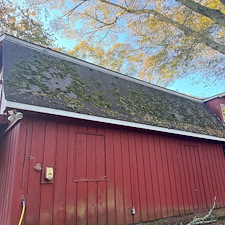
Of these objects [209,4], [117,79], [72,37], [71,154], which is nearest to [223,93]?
[209,4]

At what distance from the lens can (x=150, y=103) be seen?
6.73 meters

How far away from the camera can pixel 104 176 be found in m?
4.60

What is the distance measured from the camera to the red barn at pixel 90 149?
147 inches

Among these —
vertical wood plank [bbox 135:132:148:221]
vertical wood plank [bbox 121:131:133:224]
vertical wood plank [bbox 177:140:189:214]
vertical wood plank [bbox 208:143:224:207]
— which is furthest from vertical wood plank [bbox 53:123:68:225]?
vertical wood plank [bbox 208:143:224:207]

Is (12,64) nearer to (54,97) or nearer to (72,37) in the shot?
(54,97)

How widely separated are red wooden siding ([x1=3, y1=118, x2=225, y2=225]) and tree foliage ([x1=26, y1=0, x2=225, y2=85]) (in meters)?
4.03

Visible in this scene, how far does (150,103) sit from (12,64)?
426cm

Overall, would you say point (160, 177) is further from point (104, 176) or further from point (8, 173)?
point (8, 173)

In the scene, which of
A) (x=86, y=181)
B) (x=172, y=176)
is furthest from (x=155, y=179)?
(x=86, y=181)

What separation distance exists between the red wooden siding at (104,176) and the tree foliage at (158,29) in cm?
403

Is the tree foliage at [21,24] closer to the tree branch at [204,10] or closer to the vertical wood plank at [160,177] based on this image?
the tree branch at [204,10]

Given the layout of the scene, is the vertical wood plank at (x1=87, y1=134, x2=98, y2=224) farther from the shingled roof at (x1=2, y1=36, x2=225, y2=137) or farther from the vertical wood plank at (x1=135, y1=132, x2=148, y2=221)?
the vertical wood plank at (x1=135, y1=132, x2=148, y2=221)

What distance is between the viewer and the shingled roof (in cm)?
412

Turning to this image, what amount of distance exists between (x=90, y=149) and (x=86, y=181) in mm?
701
